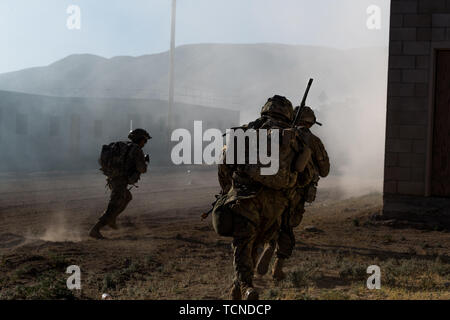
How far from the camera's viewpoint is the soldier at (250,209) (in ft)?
15.5

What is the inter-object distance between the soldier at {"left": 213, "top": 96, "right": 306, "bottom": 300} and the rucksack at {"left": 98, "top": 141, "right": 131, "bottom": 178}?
13.1 ft

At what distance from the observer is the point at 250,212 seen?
4766 mm

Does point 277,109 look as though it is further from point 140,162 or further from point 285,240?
point 140,162

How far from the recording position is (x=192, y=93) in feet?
113

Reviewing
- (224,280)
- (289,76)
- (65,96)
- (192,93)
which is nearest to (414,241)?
(224,280)

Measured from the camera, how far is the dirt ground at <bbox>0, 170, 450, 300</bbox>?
5.54m

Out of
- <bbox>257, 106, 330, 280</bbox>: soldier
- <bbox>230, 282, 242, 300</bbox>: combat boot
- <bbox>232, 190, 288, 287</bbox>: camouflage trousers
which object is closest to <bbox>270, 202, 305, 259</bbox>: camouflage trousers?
<bbox>257, 106, 330, 280</bbox>: soldier

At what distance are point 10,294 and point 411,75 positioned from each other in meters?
8.07

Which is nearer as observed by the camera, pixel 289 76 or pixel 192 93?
pixel 192 93

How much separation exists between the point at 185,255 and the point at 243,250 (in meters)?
2.94

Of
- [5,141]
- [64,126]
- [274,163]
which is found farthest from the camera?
[64,126]

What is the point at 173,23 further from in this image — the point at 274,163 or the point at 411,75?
the point at 274,163

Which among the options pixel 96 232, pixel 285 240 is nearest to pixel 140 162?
pixel 96 232

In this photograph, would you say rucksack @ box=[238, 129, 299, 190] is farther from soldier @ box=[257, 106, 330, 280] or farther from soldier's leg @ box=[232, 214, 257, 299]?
soldier's leg @ box=[232, 214, 257, 299]
